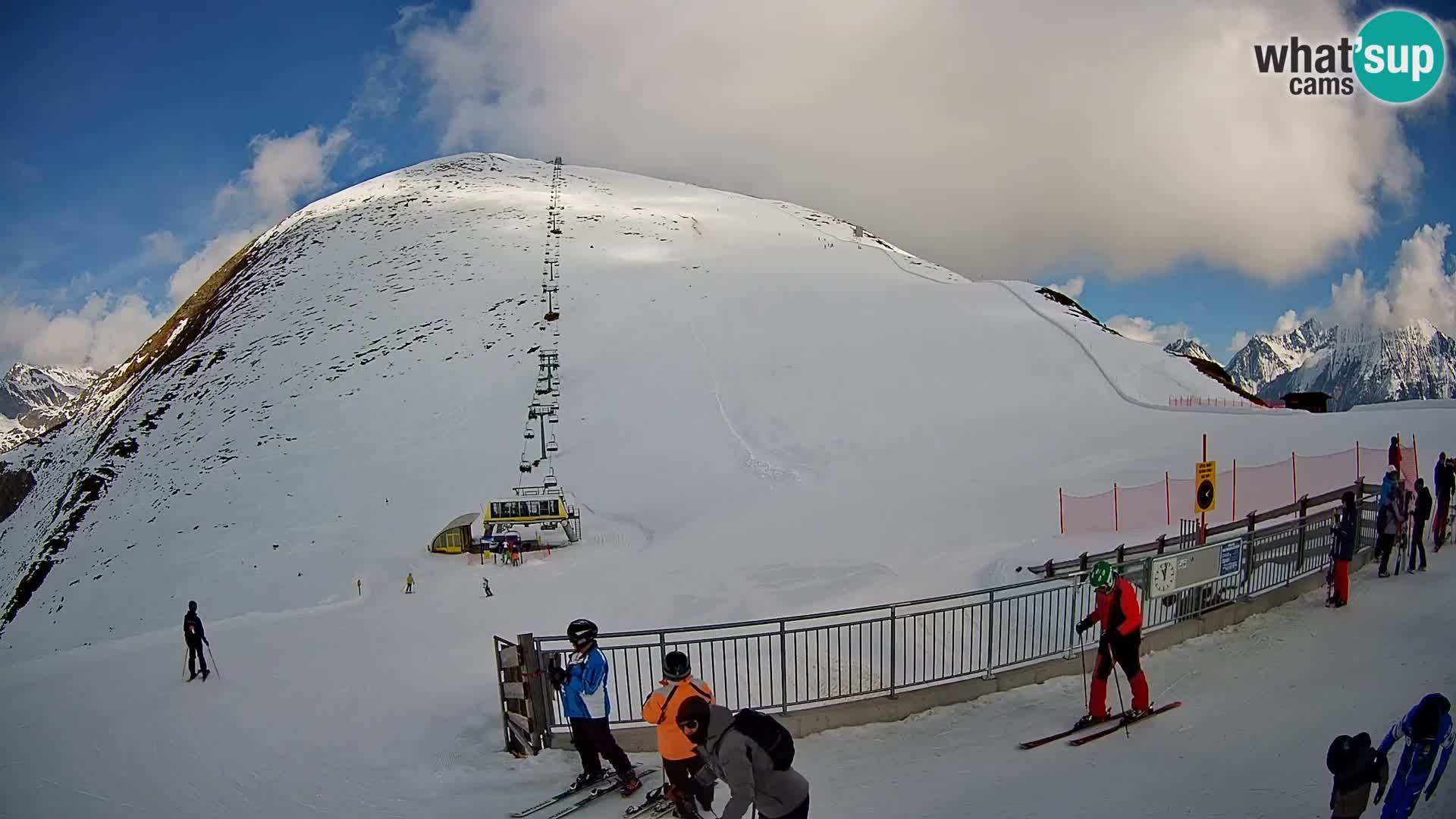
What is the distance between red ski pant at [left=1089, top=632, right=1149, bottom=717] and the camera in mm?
8062

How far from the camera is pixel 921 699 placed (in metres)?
9.48

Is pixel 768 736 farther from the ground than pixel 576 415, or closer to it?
closer to it

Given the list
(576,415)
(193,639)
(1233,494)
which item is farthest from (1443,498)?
(576,415)

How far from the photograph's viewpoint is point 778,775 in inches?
179

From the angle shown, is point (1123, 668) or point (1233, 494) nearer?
point (1123, 668)

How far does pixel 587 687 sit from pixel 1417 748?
6.22 metres

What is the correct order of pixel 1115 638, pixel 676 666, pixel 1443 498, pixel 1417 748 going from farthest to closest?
pixel 1443 498 → pixel 1115 638 → pixel 676 666 → pixel 1417 748

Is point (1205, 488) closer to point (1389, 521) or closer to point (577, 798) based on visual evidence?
point (1389, 521)

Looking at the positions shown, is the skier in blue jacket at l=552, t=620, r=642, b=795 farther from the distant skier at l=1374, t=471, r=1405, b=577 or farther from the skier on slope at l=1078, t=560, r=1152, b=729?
the distant skier at l=1374, t=471, r=1405, b=577

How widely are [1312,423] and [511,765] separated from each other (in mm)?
29753

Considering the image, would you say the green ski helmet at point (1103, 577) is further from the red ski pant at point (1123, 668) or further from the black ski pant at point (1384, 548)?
the black ski pant at point (1384, 548)

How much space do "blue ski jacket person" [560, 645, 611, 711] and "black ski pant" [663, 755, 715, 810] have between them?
4.04 feet

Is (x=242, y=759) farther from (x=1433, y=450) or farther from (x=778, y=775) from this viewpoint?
(x=1433, y=450)

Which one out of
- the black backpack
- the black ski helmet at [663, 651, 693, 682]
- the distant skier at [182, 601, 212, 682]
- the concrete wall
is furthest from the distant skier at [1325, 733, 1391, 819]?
the distant skier at [182, 601, 212, 682]
